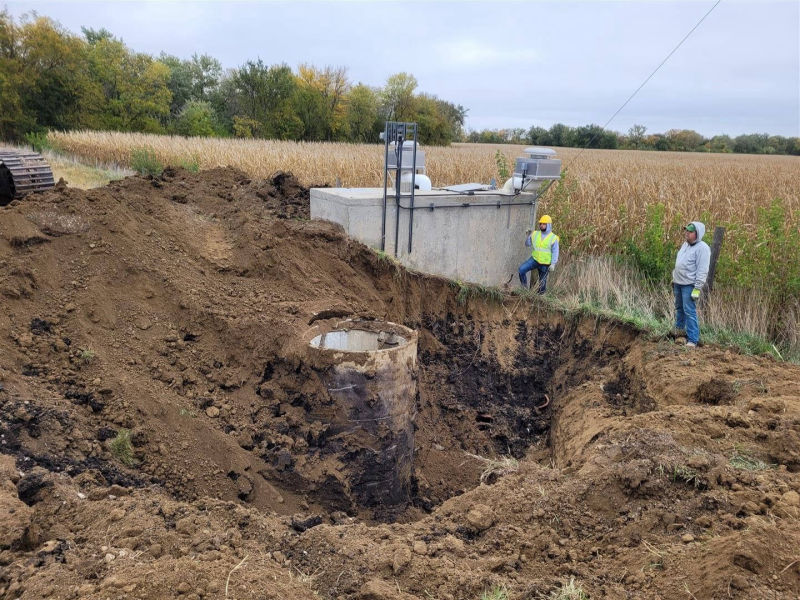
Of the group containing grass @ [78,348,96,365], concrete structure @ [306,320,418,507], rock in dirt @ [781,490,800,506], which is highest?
grass @ [78,348,96,365]

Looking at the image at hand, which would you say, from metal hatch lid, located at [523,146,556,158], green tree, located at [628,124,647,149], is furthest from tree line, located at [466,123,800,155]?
metal hatch lid, located at [523,146,556,158]

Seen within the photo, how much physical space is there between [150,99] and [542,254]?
36401 millimetres

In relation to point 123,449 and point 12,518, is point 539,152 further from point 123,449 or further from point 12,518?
point 12,518

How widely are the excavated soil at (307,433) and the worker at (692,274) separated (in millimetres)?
474

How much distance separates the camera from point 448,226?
33.4 feet

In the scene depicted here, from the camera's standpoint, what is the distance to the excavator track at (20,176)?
1037 centimetres

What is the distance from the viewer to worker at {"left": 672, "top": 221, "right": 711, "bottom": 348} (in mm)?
8312

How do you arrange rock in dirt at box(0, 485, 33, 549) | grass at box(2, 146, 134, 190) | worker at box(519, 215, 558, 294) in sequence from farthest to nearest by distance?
grass at box(2, 146, 134, 190), worker at box(519, 215, 558, 294), rock in dirt at box(0, 485, 33, 549)

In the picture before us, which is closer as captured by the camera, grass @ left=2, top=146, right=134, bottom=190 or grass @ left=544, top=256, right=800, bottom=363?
grass @ left=544, top=256, right=800, bottom=363

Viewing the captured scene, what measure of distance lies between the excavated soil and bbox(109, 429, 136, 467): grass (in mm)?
19

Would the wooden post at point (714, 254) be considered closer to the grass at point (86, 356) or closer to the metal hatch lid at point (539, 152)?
the metal hatch lid at point (539, 152)

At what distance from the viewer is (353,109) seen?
4234 centimetres

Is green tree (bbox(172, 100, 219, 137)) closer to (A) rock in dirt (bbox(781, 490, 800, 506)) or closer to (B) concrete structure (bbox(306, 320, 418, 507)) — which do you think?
(B) concrete structure (bbox(306, 320, 418, 507))

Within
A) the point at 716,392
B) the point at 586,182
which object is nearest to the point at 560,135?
the point at 586,182
